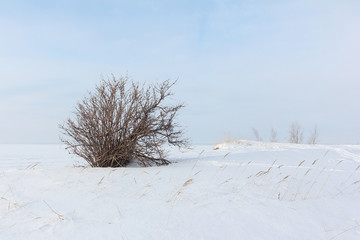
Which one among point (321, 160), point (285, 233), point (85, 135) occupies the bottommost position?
point (321, 160)

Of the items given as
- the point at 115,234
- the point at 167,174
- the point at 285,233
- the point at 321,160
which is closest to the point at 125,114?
the point at 167,174

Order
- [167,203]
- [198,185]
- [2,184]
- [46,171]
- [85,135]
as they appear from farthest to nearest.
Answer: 1. [85,135]
2. [46,171]
3. [2,184]
4. [198,185]
5. [167,203]

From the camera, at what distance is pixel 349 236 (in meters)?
2.84

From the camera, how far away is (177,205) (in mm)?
3295

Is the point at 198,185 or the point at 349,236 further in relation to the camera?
the point at 198,185

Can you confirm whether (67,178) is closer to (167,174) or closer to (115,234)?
(167,174)

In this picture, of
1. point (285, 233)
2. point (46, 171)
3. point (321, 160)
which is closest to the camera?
point (285, 233)

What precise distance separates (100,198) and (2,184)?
2.13 meters

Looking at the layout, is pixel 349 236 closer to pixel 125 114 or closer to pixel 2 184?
pixel 125 114

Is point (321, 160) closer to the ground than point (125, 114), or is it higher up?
closer to the ground

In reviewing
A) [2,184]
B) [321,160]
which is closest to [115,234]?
[2,184]

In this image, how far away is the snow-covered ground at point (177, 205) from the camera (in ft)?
8.71

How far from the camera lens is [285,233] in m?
2.72

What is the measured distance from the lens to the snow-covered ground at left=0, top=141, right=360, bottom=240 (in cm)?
265
